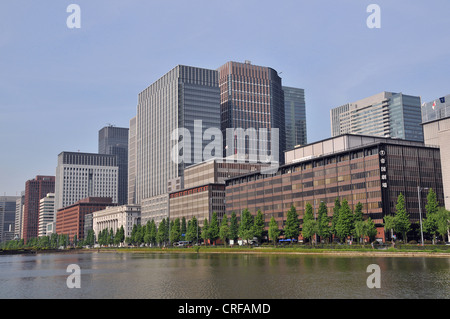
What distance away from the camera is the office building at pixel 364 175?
139 metres

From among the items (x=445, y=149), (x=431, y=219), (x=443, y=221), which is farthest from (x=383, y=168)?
(x=443, y=221)

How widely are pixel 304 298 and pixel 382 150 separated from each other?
111538 mm

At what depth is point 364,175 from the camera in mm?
143500

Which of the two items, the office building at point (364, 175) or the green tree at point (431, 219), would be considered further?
the office building at point (364, 175)

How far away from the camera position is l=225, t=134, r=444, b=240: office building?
457 feet

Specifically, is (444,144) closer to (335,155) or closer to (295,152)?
(335,155)

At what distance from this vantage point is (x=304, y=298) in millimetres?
37500

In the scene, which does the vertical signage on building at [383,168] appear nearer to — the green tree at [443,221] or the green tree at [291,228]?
the green tree at [443,221]

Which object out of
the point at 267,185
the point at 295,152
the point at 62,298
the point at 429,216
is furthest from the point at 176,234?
the point at 62,298

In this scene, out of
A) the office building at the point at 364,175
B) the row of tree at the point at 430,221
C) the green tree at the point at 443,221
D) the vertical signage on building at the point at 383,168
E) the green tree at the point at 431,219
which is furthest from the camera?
the office building at the point at 364,175

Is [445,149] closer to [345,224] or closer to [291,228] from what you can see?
[345,224]

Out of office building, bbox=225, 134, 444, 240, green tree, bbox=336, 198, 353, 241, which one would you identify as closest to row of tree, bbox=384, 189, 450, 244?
green tree, bbox=336, 198, 353, 241

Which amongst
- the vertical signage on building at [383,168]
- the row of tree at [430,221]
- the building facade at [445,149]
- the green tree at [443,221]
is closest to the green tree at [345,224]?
the row of tree at [430,221]

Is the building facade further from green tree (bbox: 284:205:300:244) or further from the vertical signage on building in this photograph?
green tree (bbox: 284:205:300:244)
